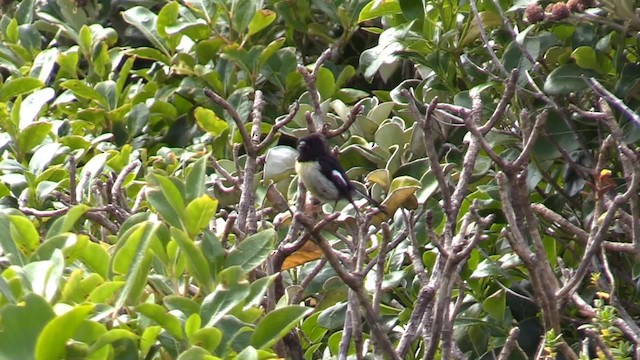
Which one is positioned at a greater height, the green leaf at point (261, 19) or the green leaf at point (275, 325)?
the green leaf at point (275, 325)

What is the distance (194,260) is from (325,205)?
208 centimetres

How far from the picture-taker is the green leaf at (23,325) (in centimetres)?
170

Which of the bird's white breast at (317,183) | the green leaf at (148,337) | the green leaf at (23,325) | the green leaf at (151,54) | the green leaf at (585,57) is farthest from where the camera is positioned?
the green leaf at (151,54)

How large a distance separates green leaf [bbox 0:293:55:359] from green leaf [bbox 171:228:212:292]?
13.7 inches

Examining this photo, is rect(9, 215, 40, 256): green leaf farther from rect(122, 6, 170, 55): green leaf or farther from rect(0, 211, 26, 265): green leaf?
rect(122, 6, 170, 55): green leaf

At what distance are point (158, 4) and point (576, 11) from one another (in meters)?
2.76

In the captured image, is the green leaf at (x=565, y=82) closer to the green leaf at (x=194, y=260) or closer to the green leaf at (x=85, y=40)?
the green leaf at (x=194, y=260)

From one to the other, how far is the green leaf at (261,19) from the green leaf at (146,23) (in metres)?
0.41

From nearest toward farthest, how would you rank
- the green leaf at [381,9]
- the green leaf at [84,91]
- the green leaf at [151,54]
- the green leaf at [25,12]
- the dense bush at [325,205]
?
the dense bush at [325,205]
the green leaf at [381,9]
the green leaf at [84,91]
the green leaf at [151,54]
the green leaf at [25,12]

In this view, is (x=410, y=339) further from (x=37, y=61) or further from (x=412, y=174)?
(x=37, y=61)

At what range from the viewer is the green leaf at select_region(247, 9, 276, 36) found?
419 cm

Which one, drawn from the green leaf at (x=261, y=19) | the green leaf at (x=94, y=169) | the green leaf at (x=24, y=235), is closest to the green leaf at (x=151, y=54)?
the green leaf at (x=261, y=19)

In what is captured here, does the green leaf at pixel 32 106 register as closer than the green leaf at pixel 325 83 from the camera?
Yes

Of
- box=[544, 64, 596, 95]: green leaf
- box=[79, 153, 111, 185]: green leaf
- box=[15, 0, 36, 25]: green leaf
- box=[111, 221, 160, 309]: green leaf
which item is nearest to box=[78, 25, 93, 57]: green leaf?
box=[15, 0, 36, 25]: green leaf
